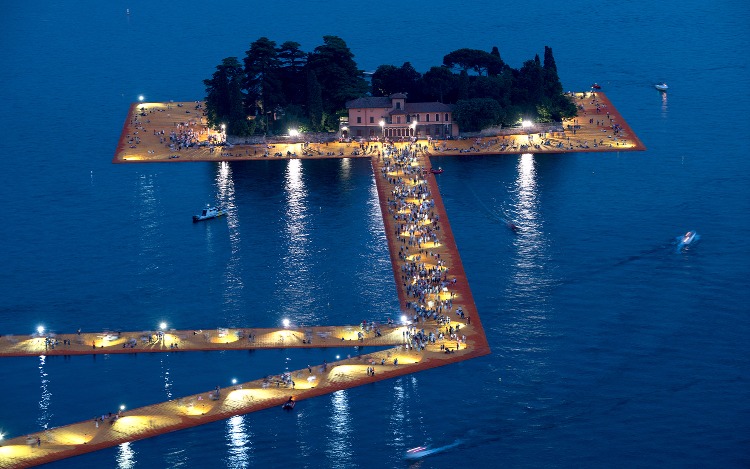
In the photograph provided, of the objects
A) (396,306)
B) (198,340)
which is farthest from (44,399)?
(396,306)

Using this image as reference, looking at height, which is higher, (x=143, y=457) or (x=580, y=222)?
(x=580, y=222)

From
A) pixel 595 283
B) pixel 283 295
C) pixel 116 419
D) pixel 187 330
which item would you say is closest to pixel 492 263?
pixel 595 283

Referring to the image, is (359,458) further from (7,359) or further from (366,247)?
(366,247)

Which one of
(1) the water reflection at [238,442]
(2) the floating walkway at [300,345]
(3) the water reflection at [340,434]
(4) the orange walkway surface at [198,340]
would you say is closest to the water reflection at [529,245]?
(2) the floating walkway at [300,345]

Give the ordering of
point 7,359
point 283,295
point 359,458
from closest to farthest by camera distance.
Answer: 1. point 359,458
2. point 7,359
3. point 283,295

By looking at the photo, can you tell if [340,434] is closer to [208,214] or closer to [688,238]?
[688,238]

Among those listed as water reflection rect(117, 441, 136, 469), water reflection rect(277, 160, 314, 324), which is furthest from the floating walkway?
water reflection rect(277, 160, 314, 324)

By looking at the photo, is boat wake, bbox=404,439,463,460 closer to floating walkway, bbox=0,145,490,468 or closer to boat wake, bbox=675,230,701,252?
floating walkway, bbox=0,145,490,468
